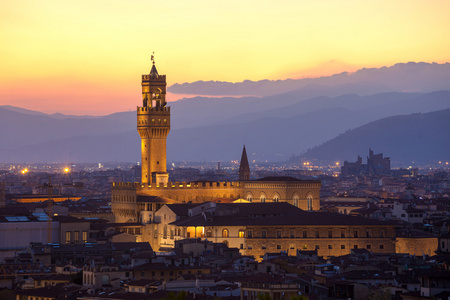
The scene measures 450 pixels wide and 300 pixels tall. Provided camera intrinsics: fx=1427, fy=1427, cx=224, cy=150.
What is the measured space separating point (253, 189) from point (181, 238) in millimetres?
18682

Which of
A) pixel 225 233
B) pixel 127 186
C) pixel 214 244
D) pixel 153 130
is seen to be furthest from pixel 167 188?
pixel 214 244

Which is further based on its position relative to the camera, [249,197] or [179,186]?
[249,197]

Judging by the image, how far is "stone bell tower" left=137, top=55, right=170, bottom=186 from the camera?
106356mm

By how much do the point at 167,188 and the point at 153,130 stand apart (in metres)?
5.55

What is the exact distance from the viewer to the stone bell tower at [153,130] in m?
106

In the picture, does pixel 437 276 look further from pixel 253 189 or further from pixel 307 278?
pixel 253 189

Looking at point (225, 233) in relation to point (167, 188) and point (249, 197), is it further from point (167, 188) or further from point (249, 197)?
point (249, 197)

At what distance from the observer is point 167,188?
10431 cm

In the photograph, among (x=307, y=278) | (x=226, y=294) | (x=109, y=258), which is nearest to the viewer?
(x=226, y=294)

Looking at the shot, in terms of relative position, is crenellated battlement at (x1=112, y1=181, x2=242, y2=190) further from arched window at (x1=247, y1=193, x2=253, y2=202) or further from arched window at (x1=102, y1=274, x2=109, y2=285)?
arched window at (x1=102, y1=274, x2=109, y2=285)

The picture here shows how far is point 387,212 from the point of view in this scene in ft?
370

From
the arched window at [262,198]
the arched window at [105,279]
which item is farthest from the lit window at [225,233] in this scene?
the arched window at [105,279]

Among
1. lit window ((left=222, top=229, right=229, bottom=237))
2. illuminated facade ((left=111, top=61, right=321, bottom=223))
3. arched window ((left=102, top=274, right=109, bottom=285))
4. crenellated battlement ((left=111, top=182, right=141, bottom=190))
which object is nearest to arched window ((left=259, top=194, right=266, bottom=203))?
illuminated facade ((left=111, top=61, right=321, bottom=223))

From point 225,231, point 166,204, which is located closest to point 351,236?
point 225,231
